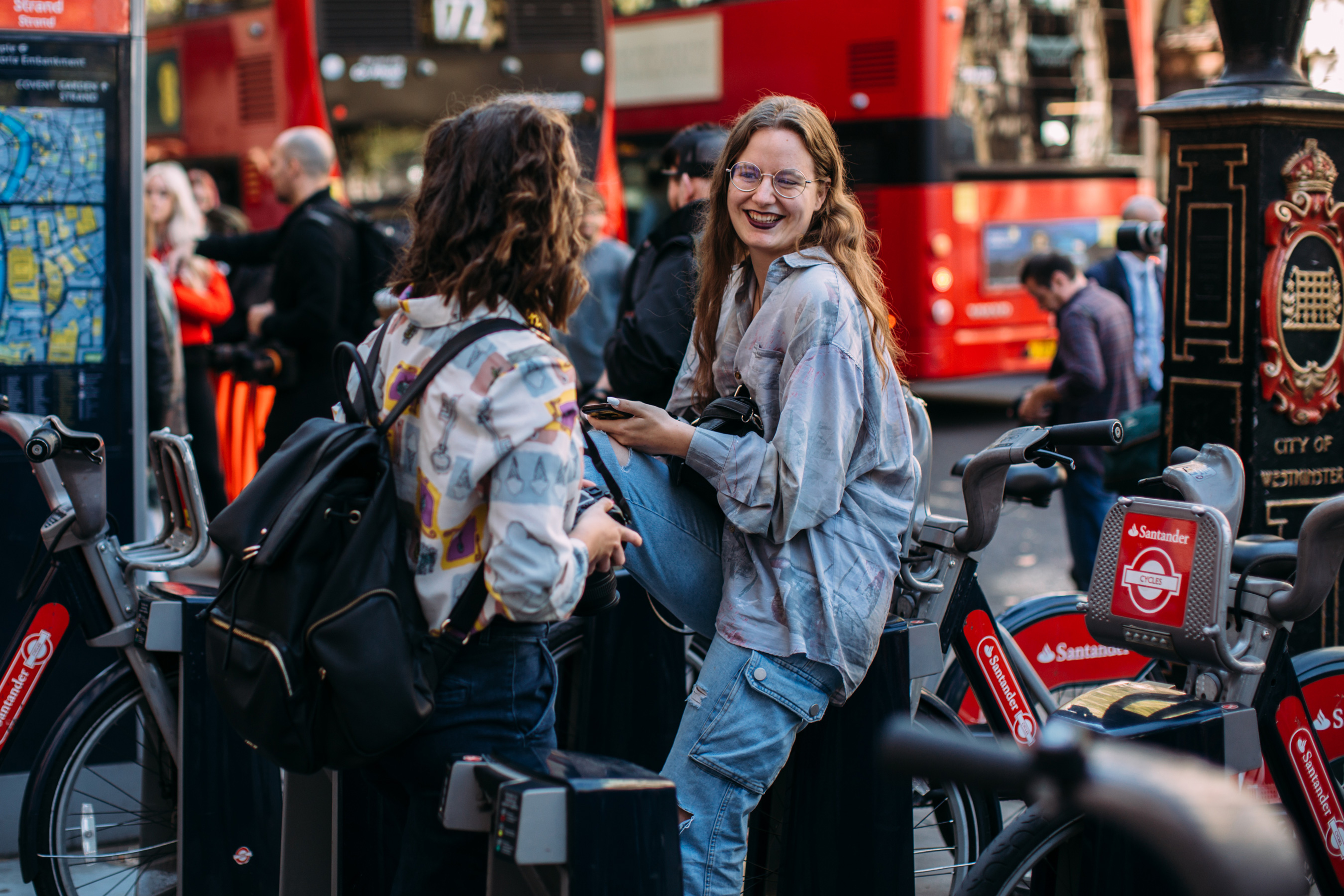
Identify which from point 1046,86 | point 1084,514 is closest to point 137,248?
point 1084,514

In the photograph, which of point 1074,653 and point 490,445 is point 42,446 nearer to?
point 490,445

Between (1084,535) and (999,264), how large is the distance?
5.97 meters

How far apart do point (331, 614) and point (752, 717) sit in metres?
0.87

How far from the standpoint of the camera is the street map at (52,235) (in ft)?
13.0

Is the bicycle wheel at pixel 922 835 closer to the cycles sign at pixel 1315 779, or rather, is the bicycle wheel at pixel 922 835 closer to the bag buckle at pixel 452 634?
the cycles sign at pixel 1315 779

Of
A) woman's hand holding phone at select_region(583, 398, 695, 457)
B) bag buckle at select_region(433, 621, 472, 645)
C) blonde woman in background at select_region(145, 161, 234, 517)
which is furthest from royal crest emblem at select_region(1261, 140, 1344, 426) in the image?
blonde woman in background at select_region(145, 161, 234, 517)

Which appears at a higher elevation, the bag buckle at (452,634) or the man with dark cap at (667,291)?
the man with dark cap at (667,291)

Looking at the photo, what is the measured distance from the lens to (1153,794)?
115cm

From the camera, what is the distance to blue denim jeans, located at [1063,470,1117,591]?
5781 millimetres

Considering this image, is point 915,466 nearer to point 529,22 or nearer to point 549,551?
point 549,551

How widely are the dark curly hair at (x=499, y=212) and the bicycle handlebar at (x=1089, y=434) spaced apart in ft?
3.88

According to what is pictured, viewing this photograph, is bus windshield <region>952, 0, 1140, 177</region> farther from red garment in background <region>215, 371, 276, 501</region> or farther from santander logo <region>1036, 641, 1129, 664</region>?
santander logo <region>1036, 641, 1129, 664</region>

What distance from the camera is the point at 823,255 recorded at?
2.58 m

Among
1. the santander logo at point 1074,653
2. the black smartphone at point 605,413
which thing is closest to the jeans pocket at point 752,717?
the black smartphone at point 605,413
